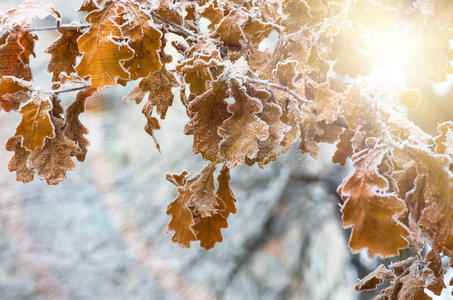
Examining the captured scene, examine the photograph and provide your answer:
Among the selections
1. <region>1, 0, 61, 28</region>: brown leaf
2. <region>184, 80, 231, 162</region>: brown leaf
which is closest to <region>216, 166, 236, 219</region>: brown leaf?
<region>184, 80, 231, 162</region>: brown leaf

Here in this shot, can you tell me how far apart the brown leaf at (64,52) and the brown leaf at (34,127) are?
13 cm

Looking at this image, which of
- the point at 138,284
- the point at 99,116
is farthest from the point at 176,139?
the point at 138,284

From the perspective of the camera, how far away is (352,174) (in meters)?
0.38

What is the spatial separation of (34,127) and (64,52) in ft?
0.55

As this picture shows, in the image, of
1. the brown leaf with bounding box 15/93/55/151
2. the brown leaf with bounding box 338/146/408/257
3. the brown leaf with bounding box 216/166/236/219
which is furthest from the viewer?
the brown leaf with bounding box 216/166/236/219

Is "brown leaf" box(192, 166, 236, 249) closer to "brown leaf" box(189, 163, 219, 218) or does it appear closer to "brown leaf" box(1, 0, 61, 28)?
"brown leaf" box(189, 163, 219, 218)

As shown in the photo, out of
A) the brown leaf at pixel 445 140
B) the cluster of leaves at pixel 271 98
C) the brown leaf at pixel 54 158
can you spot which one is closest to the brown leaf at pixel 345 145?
the cluster of leaves at pixel 271 98

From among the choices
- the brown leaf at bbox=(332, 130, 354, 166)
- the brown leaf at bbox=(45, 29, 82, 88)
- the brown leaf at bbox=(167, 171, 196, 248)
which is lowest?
the brown leaf at bbox=(167, 171, 196, 248)

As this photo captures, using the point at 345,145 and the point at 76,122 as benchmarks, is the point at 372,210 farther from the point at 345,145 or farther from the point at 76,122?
the point at 76,122

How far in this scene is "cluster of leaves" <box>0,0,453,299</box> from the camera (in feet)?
1.29

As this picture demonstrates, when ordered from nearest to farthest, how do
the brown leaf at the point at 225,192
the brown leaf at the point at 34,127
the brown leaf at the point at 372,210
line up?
1. the brown leaf at the point at 372,210
2. the brown leaf at the point at 34,127
3. the brown leaf at the point at 225,192

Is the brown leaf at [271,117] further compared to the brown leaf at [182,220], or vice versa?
the brown leaf at [182,220]

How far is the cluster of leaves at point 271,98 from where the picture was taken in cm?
39

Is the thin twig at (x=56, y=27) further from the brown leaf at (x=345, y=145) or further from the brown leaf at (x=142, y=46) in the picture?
the brown leaf at (x=345, y=145)
